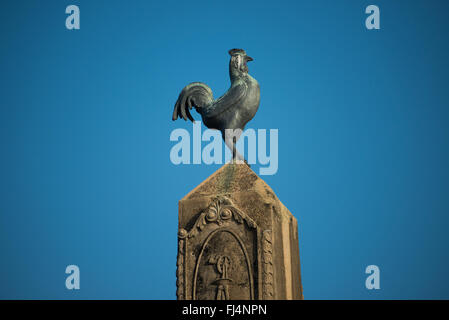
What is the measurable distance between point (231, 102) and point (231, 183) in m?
1.14

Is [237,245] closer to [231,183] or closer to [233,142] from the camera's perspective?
[231,183]

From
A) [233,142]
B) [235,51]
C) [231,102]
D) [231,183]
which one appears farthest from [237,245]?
[235,51]

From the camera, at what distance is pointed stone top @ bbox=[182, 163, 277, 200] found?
20.7ft

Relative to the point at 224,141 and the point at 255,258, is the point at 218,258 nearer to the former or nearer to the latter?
the point at 255,258

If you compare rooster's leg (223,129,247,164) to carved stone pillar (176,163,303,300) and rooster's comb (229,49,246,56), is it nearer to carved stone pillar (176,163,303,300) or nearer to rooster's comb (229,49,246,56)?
carved stone pillar (176,163,303,300)

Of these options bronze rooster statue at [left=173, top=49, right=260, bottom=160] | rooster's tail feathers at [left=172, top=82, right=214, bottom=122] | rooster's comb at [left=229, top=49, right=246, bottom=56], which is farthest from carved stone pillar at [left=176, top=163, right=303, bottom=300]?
rooster's comb at [left=229, top=49, right=246, bottom=56]

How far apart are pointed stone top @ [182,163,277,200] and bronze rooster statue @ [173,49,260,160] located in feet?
0.77

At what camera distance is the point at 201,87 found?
7.26 m

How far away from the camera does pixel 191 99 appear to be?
7234 mm

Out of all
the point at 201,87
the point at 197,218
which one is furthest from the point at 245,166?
the point at 201,87

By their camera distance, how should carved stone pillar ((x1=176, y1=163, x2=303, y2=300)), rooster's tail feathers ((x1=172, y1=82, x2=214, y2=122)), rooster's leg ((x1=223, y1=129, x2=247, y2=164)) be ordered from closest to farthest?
carved stone pillar ((x1=176, y1=163, x2=303, y2=300)) < rooster's leg ((x1=223, y1=129, x2=247, y2=164)) < rooster's tail feathers ((x1=172, y1=82, x2=214, y2=122))

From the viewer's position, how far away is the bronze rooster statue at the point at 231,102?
6820 mm
